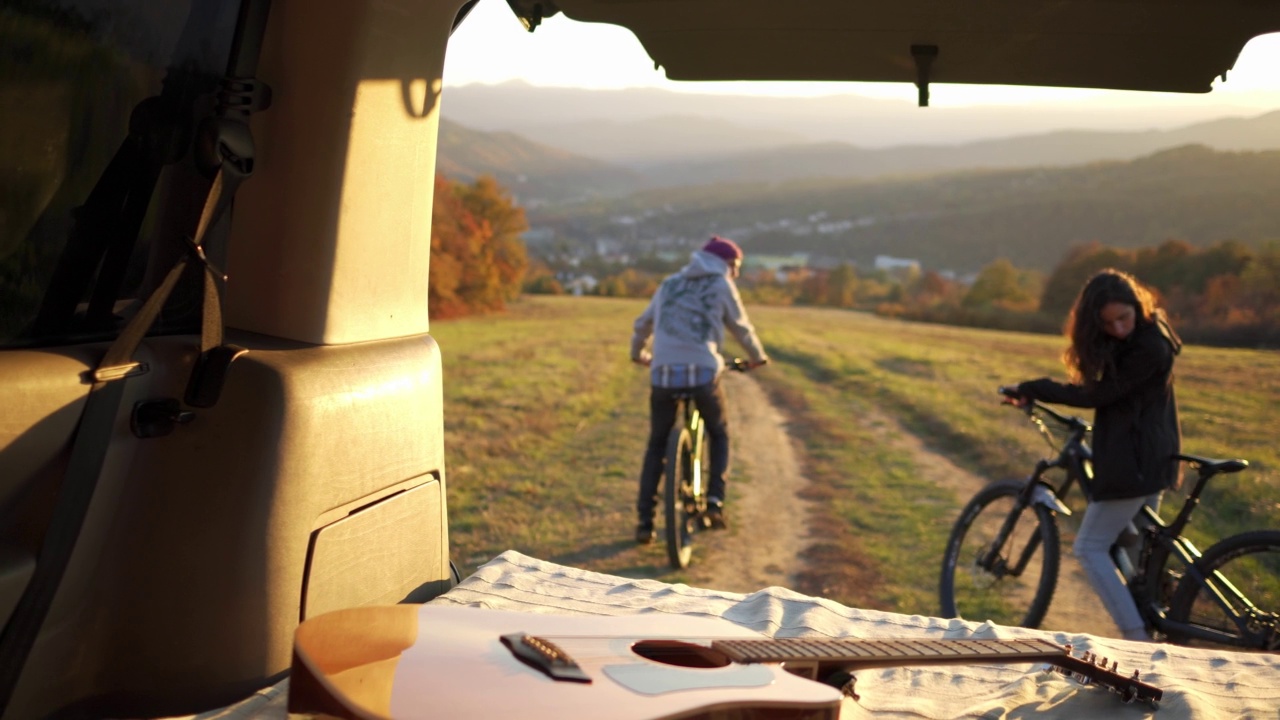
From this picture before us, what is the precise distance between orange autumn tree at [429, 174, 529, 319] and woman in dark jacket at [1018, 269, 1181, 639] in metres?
42.5

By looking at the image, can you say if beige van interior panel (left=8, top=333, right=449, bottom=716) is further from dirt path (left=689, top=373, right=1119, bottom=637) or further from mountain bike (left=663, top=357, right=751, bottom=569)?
dirt path (left=689, top=373, right=1119, bottom=637)

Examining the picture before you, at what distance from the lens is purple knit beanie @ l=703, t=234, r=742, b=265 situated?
296 inches

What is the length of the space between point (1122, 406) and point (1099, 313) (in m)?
0.42

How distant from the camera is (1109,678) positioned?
6.16ft

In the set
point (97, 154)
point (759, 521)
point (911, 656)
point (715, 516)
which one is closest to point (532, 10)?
point (97, 154)

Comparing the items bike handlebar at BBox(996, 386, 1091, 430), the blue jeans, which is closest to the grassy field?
the blue jeans

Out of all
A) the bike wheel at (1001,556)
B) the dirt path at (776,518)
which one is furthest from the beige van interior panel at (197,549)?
the dirt path at (776,518)

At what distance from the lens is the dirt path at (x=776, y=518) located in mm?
7715

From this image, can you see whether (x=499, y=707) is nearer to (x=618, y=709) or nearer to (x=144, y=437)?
(x=618, y=709)

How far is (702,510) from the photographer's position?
778 cm

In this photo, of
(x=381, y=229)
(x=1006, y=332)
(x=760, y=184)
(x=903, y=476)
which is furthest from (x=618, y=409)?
(x=760, y=184)

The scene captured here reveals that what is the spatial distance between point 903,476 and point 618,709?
1185 cm

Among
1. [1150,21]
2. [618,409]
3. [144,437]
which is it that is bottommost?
[618,409]

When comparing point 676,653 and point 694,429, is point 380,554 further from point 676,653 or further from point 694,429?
point 694,429
